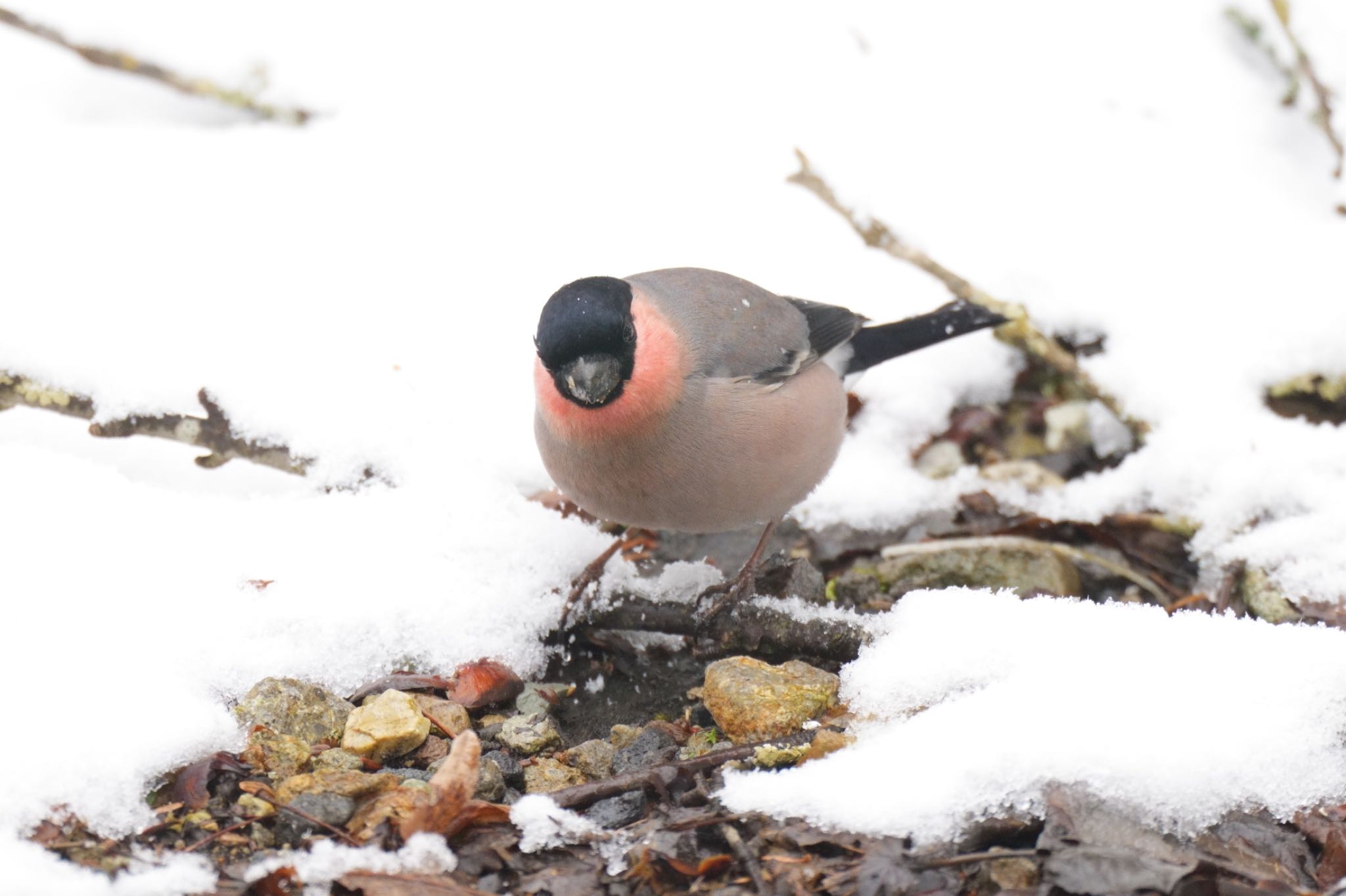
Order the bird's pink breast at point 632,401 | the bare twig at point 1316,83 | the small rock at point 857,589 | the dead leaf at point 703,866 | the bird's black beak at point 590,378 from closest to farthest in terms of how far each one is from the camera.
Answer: the dead leaf at point 703,866 → the bird's black beak at point 590,378 → the bird's pink breast at point 632,401 → the small rock at point 857,589 → the bare twig at point 1316,83

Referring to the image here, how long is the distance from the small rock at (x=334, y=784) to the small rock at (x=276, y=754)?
7 centimetres

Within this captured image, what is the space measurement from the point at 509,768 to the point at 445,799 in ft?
1.72

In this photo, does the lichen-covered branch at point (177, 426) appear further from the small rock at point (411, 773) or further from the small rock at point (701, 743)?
the small rock at point (701, 743)

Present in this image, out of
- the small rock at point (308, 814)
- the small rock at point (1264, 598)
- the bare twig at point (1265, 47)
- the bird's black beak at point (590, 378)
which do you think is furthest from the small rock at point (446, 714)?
the bare twig at point (1265, 47)

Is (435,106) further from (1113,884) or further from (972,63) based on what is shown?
(1113,884)

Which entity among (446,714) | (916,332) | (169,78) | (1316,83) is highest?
(169,78)

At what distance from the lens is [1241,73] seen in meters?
6.67

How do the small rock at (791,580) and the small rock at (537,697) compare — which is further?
the small rock at (791,580)

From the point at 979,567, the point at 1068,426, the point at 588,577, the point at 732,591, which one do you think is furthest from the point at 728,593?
the point at 1068,426

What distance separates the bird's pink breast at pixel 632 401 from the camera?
3934mm

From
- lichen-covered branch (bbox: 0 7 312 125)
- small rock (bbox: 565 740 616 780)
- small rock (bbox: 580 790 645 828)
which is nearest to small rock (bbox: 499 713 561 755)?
small rock (bbox: 565 740 616 780)

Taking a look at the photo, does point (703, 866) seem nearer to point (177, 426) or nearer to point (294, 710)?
point (294, 710)

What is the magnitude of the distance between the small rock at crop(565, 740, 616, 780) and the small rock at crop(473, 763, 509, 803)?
265mm

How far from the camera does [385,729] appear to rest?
10.8 ft
